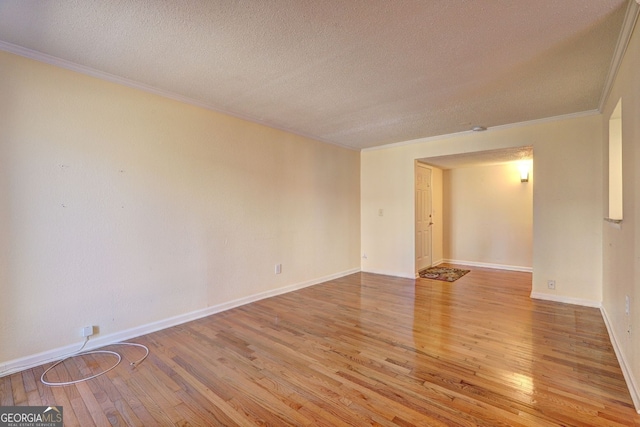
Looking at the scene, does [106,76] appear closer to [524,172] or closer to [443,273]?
[443,273]

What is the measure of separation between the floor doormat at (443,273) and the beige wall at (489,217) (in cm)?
90

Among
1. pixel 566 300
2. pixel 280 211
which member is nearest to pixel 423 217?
pixel 566 300

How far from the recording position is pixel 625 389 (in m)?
1.95

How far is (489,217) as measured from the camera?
6.25m

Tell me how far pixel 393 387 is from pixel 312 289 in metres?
2.59

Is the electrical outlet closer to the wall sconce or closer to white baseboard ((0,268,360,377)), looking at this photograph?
Answer: white baseboard ((0,268,360,377))

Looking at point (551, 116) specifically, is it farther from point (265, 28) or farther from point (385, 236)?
point (265, 28)

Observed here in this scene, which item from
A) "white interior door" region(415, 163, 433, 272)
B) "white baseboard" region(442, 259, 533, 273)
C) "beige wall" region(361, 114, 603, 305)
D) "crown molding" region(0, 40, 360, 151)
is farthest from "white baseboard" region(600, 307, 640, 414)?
"crown molding" region(0, 40, 360, 151)

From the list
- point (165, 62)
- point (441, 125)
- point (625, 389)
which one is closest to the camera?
point (625, 389)

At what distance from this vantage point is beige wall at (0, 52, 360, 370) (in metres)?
2.30

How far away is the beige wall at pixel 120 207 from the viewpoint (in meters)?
2.30

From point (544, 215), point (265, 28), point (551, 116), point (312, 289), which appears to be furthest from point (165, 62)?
point (544, 215)

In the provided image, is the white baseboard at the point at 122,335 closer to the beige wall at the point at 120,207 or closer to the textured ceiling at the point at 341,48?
the beige wall at the point at 120,207

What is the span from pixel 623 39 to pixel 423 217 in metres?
4.03
